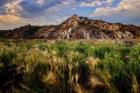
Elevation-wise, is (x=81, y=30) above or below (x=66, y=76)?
above

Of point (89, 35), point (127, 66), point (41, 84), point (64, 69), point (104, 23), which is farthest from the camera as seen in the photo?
point (104, 23)

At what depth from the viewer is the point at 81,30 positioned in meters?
34.6

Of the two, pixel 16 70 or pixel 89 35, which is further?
pixel 89 35

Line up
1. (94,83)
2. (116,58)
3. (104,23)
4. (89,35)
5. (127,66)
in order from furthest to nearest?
1. (104,23)
2. (89,35)
3. (116,58)
4. (127,66)
5. (94,83)

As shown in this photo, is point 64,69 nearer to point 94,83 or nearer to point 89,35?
point 94,83

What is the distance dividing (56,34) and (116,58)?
28847mm

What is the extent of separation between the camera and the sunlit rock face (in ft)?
113

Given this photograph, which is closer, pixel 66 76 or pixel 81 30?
pixel 66 76

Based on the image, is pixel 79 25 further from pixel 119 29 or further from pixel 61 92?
pixel 61 92

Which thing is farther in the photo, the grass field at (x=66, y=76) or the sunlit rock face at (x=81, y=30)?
the sunlit rock face at (x=81, y=30)

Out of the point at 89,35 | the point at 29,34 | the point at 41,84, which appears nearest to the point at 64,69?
the point at 41,84

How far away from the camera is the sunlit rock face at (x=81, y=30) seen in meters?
34.3

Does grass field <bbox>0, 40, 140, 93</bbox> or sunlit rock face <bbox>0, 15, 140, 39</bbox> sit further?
sunlit rock face <bbox>0, 15, 140, 39</bbox>

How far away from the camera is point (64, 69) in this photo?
609 centimetres
